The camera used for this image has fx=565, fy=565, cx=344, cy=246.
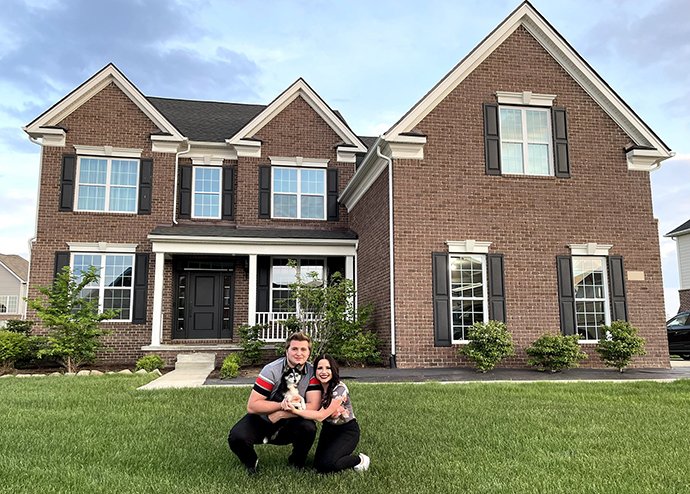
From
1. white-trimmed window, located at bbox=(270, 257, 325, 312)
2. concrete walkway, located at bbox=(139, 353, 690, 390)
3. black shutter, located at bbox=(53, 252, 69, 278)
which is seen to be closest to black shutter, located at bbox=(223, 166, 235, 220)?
white-trimmed window, located at bbox=(270, 257, 325, 312)

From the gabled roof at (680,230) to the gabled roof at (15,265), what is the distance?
43551 millimetres

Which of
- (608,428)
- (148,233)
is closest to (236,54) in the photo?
(148,233)

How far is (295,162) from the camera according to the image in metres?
17.1

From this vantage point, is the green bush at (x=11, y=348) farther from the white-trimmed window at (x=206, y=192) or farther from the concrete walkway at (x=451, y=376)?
the white-trimmed window at (x=206, y=192)

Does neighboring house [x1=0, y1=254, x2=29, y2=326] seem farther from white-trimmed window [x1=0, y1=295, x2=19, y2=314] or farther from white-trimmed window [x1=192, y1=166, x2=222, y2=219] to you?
white-trimmed window [x1=192, y1=166, x2=222, y2=219]

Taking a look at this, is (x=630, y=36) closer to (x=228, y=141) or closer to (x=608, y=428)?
(x=228, y=141)

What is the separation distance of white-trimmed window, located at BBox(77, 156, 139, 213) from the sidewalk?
296 inches

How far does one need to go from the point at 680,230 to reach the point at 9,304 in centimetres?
4433

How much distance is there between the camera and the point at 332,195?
56.3 ft

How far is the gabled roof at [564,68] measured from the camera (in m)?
13.3

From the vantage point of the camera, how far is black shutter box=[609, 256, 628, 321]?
42.2 feet

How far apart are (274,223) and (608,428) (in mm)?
12342

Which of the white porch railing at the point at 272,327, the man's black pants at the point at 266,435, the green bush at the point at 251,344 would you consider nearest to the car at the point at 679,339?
the white porch railing at the point at 272,327

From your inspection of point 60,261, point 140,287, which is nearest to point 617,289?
point 140,287
